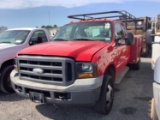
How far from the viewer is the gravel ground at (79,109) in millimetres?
4047

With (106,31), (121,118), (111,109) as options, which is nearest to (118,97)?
(111,109)

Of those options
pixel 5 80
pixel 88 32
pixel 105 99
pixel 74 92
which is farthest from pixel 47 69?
pixel 5 80

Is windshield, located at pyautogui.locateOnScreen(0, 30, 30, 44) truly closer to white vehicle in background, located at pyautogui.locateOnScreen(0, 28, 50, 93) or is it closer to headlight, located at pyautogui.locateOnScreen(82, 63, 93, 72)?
white vehicle in background, located at pyautogui.locateOnScreen(0, 28, 50, 93)

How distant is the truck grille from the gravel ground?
934 millimetres

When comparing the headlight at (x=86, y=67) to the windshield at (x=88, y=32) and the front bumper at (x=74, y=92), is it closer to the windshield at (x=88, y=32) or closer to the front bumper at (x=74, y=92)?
the front bumper at (x=74, y=92)

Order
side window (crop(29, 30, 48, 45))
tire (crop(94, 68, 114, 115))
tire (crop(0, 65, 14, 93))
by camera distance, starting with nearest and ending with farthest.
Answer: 1. tire (crop(94, 68, 114, 115))
2. tire (crop(0, 65, 14, 93))
3. side window (crop(29, 30, 48, 45))

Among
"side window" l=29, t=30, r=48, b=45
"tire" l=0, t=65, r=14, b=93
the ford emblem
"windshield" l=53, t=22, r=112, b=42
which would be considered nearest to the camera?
the ford emblem

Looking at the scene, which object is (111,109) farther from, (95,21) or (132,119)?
(95,21)

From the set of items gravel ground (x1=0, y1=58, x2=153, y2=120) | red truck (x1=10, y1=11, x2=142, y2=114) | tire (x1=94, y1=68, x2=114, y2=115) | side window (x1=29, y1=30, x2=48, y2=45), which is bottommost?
gravel ground (x1=0, y1=58, x2=153, y2=120)

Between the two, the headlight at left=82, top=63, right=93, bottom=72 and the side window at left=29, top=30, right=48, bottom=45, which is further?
the side window at left=29, top=30, right=48, bottom=45

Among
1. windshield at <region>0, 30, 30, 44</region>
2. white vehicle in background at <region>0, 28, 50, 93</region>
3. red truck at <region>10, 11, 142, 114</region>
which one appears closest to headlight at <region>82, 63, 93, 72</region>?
red truck at <region>10, 11, 142, 114</region>

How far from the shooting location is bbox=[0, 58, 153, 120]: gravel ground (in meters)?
4.05

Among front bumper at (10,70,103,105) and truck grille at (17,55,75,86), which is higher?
truck grille at (17,55,75,86)

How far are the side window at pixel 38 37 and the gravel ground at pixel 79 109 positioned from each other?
6.02 feet
